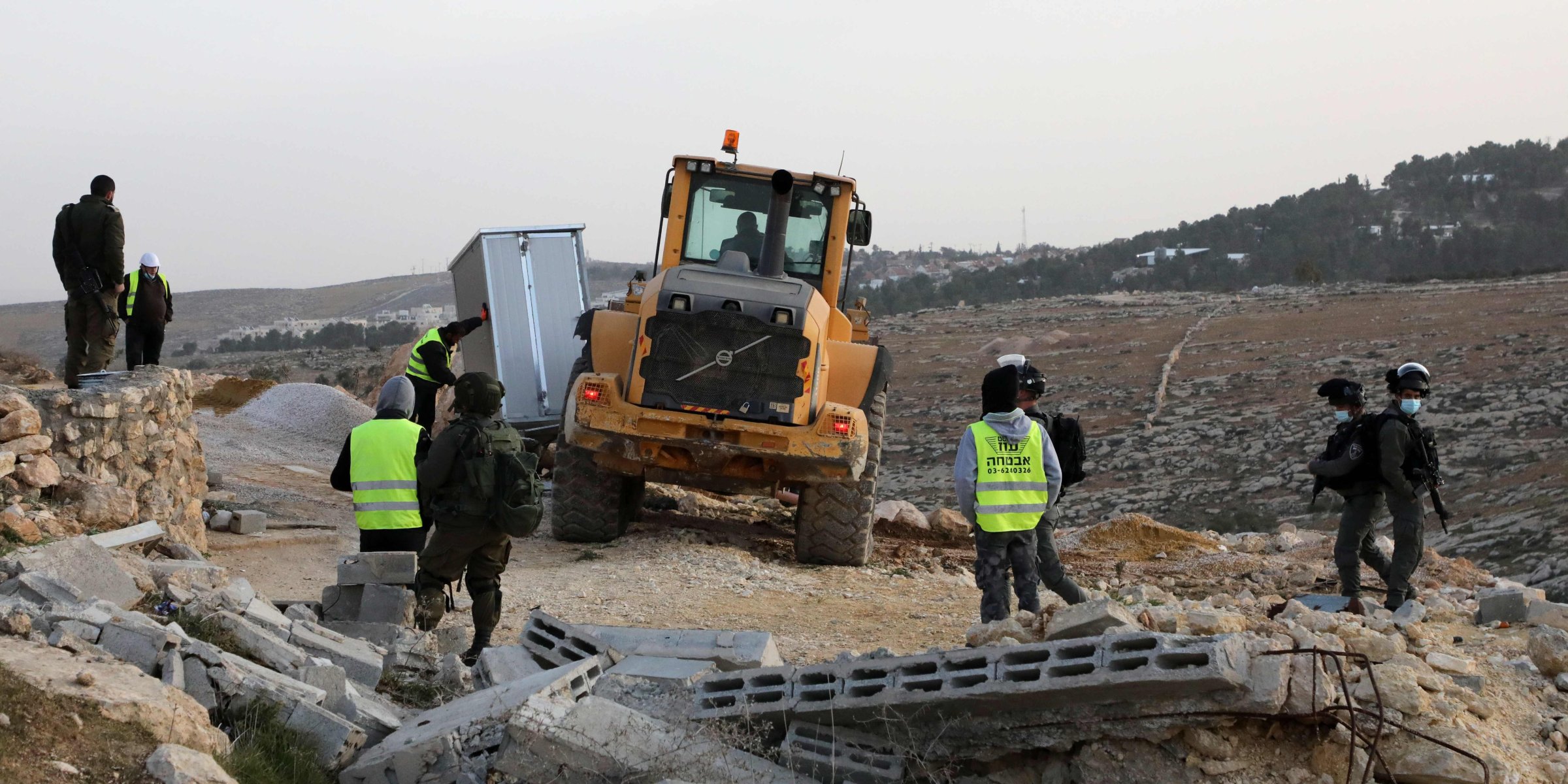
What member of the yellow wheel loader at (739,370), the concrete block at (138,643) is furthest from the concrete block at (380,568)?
the yellow wheel loader at (739,370)

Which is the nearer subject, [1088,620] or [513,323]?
[1088,620]

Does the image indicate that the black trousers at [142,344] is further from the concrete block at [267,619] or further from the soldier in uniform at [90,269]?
the concrete block at [267,619]

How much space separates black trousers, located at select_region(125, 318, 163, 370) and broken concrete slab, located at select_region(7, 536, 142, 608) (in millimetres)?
4858

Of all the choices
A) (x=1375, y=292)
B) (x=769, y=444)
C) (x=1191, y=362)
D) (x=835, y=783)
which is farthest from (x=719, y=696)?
(x=1375, y=292)

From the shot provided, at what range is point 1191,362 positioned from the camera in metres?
30.5

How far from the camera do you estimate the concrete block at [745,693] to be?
4.94 metres

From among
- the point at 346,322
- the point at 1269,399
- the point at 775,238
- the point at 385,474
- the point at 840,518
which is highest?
the point at 775,238

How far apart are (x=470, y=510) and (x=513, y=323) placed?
6997 mm

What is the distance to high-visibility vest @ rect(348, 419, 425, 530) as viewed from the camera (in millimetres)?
7027

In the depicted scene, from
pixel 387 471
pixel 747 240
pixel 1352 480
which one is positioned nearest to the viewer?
pixel 387 471

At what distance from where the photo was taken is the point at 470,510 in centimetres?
641

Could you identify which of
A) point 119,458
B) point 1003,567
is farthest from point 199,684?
point 119,458

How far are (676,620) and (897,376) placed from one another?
25.6m

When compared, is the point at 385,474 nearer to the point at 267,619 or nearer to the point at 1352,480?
the point at 267,619
